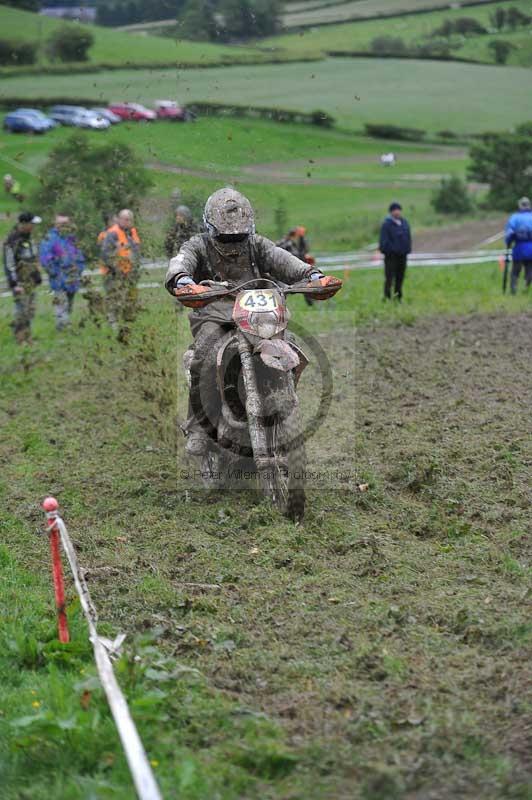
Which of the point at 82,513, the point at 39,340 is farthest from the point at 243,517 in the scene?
the point at 39,340

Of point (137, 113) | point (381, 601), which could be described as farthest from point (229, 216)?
point (137, 113)

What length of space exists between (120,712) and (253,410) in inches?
149

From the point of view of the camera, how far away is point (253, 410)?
839 centimetres

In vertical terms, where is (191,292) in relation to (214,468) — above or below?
above

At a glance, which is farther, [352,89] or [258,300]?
[352,89]

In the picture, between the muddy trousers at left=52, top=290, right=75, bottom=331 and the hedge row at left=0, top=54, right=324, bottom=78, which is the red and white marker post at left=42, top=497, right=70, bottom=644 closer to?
the hedge row at left=0, top=54, right=324, bottom=78

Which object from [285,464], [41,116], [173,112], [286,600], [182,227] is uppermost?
[41,116]

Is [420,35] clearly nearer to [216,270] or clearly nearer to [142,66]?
[142,66]

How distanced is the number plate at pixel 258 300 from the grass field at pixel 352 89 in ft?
13.8

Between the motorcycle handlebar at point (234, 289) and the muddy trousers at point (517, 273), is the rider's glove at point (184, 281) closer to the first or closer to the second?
the motorcycle handlebar at point (234, 289)

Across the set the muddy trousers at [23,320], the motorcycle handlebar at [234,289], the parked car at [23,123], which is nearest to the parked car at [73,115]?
the parked car at [23,123]

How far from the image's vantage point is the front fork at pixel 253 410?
27.5 ft

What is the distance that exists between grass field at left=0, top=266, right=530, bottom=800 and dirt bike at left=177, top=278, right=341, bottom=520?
29cm

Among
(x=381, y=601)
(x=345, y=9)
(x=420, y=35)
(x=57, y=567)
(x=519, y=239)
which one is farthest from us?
(x=420, y=35)
